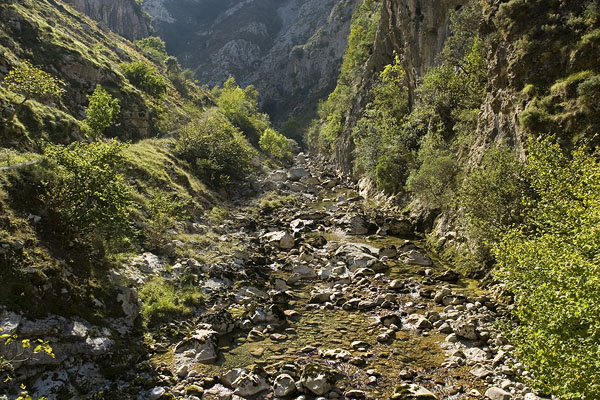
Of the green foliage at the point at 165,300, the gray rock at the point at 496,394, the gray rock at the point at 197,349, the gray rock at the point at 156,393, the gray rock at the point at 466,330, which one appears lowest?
the gray rock at the point at 496,394

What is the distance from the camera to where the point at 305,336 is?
1702 cm

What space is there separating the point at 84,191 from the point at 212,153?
102 ft

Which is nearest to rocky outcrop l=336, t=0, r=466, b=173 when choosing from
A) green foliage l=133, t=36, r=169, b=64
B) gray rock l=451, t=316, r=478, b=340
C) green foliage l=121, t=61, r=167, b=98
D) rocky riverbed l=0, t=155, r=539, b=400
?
rocky riverbed l=0, t=155, r=539, b=400

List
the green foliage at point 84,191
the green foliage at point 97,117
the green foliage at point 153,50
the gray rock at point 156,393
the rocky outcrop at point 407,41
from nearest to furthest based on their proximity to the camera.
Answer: the gray rock at point 156,393
the green foliage at point 84,191
the green foliage at point 97,117
the rocky outcrop at point 407,41
the green foliage at point 153,50

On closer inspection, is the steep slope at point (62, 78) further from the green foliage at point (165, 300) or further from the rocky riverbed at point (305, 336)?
the rocky riverbed at point (305, 336)

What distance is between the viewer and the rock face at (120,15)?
138 meters

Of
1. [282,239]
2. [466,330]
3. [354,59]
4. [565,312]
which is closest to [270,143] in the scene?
[354,59]

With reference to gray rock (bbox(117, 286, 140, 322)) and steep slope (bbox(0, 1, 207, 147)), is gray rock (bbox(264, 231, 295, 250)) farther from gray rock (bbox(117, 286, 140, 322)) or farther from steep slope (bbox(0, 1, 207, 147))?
steep slope (bbox(0, 1, 207, 147))

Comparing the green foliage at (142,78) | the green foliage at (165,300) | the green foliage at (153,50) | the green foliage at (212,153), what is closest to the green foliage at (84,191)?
the green foliage at (165,300)

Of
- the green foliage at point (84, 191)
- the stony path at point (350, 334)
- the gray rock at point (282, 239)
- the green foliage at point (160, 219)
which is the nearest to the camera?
the stony path at point (350, 334)

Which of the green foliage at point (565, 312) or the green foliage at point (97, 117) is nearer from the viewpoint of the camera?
the green foliage at point (565, 312)

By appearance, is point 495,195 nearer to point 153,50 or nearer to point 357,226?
point 357,226

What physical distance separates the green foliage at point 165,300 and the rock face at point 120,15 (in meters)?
145

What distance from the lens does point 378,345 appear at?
15.9m
